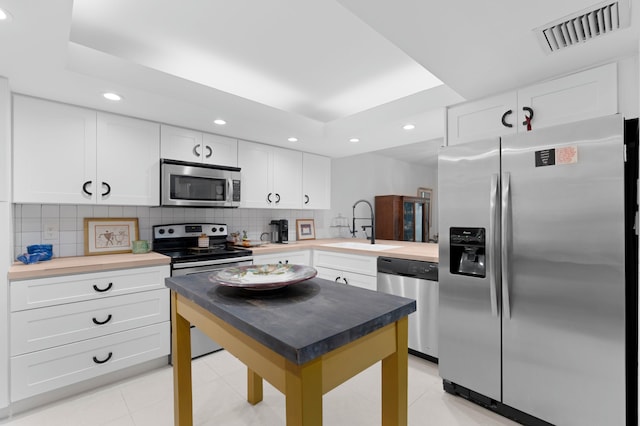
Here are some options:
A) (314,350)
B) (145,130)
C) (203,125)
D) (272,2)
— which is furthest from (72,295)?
(272,2)

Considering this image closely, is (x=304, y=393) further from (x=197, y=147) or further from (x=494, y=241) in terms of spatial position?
(x=197, y=147)

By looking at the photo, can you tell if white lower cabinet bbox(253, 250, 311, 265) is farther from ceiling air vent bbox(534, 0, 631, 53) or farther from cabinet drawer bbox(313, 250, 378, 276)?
ceiling air vent bbox(534, 0, 631, 53)

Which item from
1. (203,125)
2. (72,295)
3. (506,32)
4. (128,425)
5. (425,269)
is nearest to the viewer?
(506,32)

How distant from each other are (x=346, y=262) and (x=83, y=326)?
85.9 inches

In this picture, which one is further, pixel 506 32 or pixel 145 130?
pixel 145 130

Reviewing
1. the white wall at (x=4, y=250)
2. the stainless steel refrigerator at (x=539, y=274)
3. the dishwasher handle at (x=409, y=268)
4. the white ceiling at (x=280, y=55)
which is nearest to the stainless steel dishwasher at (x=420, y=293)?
the dishwasher handle at (x=409, y=268)

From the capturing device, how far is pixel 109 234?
8.79 feet

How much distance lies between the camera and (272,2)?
1670 mm

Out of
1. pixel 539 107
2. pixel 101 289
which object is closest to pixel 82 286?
pixel 101 289

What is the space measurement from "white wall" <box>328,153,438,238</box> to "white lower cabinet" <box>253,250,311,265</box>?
112cm

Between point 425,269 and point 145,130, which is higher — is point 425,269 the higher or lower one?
the lower one

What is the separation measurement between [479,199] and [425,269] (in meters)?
0.81

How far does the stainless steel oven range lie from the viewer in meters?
2.56

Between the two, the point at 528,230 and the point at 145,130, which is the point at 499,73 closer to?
the point at 528,230
